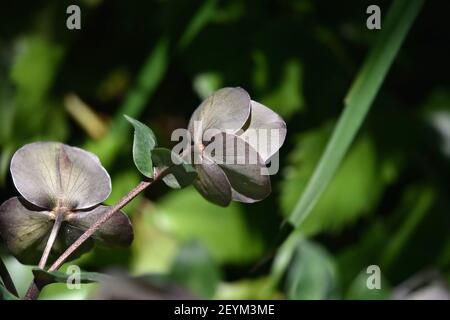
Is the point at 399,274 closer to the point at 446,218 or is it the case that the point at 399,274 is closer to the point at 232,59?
the point at 446,218

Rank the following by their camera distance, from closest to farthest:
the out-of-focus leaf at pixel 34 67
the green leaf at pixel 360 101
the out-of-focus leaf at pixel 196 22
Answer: the green leaf at pixel 360 101 < the out-of-focus leaf at pixel 196 22 < the out-of-focus leaf at pixel 34 67

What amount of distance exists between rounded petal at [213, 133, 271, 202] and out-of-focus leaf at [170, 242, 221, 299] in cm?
20

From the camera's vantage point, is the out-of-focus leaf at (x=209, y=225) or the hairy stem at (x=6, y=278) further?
the out-of-focus leaf at (x=209, y=225)

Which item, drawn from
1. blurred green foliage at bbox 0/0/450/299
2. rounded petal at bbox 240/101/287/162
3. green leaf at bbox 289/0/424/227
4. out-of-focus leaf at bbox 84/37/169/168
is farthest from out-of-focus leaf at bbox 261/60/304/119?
rounded petal at bbox 240/101/287/162

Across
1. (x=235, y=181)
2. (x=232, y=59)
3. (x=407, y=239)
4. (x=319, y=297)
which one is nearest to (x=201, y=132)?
(x=235, y=181)

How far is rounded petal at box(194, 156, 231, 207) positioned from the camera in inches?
12.7

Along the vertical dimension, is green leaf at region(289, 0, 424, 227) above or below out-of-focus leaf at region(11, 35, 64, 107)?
below

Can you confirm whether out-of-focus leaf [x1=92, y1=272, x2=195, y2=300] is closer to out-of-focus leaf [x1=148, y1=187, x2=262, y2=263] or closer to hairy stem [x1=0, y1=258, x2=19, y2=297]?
hairy stem [x1=0, y1=258, x2=19, y2=297]

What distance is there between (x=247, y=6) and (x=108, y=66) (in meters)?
0.17

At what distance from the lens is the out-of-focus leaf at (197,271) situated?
53cm

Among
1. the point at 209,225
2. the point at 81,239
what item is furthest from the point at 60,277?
the point at 209,225

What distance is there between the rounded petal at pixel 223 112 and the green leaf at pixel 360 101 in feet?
0.36

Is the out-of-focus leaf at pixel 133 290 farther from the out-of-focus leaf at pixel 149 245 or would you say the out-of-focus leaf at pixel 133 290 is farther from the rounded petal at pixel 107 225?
the out-of-focus leaf at pixel 149 245

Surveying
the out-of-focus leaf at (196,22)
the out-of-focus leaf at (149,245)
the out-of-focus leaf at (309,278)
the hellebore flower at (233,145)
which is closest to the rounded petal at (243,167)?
the hellebore flower at (233,145)
